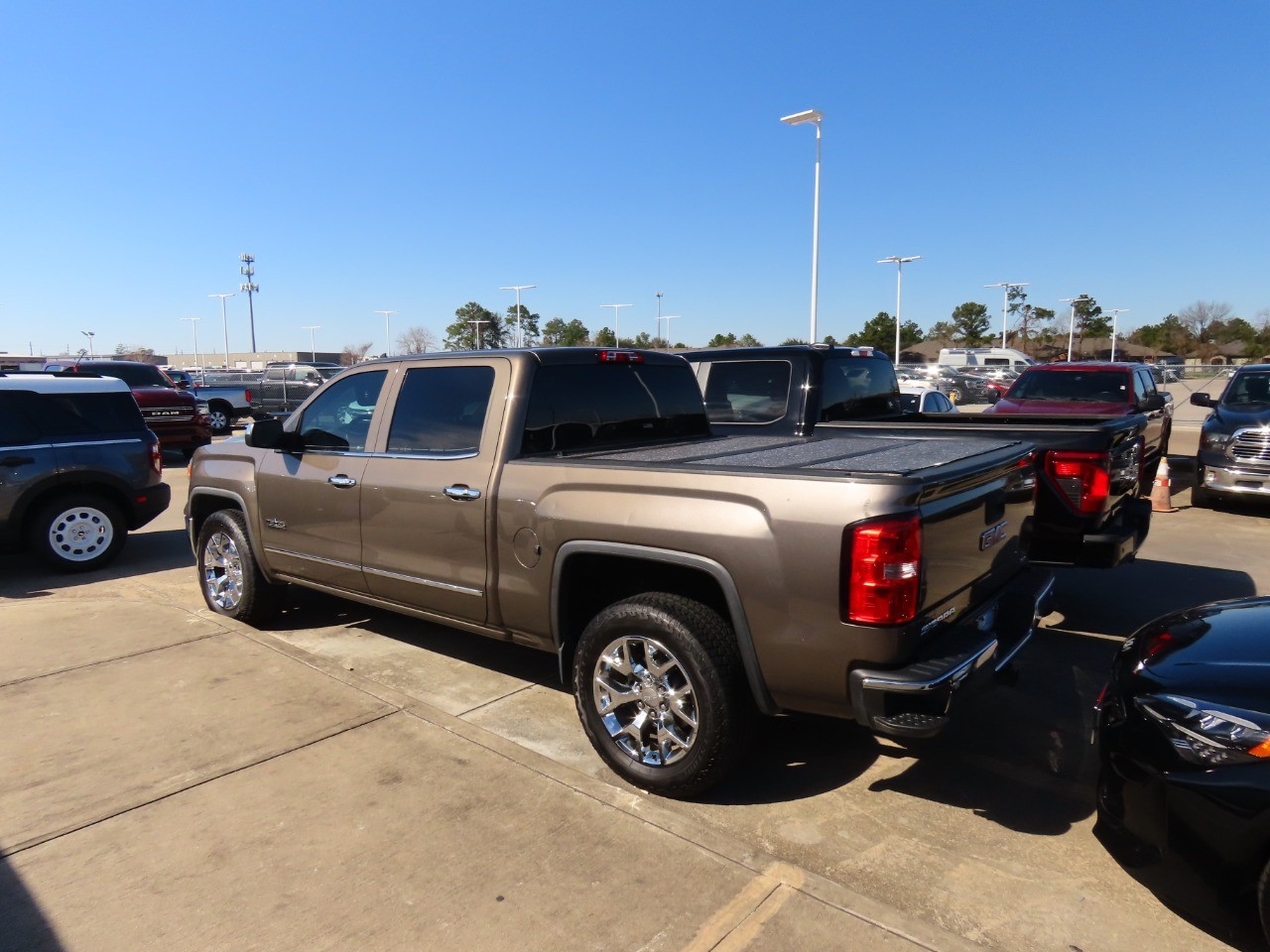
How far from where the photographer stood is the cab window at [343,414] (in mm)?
4816

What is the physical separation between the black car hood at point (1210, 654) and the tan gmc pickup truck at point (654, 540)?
0.52 m

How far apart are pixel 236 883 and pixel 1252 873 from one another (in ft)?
10.3

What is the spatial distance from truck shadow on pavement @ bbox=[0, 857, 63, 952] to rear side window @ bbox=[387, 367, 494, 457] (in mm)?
2348

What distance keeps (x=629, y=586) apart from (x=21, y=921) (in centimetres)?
238

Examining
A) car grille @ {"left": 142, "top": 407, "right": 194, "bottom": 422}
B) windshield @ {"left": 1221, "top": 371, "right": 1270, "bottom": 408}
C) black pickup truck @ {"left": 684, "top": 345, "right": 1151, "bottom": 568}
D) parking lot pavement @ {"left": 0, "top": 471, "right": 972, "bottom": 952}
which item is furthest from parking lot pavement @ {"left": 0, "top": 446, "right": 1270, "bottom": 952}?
car grille @ {"left": 142, "top": 407, "right": 194, "bottom": 422}

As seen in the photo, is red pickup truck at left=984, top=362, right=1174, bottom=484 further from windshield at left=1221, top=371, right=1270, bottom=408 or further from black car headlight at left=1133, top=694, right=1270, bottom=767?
black car headlight at left=1133, top=694, right=1270, bottom=767

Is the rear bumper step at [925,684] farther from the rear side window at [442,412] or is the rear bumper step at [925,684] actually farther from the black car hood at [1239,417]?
the black car hood at [1239,417]

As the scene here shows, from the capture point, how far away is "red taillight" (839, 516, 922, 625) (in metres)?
2.75

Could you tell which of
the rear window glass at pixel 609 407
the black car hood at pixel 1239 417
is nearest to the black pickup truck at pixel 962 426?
the rear window glass at pixel 609 407

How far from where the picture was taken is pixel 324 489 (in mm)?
4867

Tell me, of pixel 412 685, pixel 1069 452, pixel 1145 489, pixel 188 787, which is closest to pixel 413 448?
pixel 412 685

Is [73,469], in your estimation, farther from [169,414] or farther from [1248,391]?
[1248,391]

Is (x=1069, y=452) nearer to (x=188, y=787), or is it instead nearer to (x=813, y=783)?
(x=813, y=783)

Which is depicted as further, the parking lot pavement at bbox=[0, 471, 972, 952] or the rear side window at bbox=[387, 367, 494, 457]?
the rear side window at bbox=[387, 367, 494, 457]
